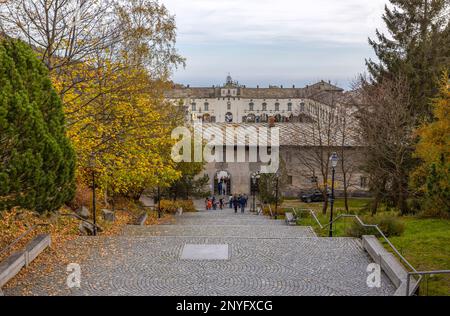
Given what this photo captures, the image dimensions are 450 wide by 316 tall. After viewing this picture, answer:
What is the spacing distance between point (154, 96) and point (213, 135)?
1670 cm

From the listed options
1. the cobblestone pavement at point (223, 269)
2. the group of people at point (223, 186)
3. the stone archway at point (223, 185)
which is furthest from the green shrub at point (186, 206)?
the cobblestone pavement at point (223, 269)

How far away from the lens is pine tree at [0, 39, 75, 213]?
10.9 m

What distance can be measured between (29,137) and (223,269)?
214 inches

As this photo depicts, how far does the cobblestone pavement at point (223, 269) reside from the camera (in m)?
10.6

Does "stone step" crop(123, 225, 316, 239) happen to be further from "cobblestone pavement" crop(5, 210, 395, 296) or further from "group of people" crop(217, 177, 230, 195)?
"group of people" crop(217, 177, 230, 195)

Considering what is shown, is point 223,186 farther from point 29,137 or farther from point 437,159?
point 29,137

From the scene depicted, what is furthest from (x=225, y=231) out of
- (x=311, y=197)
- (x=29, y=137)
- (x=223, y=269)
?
(x=311, y=197)

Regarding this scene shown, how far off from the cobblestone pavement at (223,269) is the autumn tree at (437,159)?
2.50 meters

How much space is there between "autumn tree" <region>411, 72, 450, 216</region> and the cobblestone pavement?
2501mm

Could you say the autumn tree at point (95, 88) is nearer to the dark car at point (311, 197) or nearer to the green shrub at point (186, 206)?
the green shrub at point (186, 206)

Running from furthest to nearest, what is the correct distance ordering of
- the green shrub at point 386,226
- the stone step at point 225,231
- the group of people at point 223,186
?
the group of people at point 223,186 → the stone step at point 225,231 → the green shrub at point 386,226

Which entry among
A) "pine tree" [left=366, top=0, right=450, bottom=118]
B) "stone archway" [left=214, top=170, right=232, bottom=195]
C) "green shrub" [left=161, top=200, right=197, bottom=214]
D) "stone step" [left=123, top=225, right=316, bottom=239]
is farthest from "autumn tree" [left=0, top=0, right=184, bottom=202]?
"stone archway" [left=214, top=170, right=232, bottom=195]

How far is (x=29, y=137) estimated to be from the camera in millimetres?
11500
